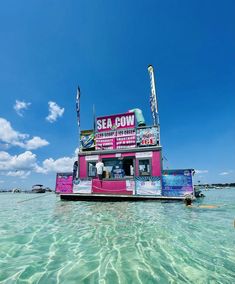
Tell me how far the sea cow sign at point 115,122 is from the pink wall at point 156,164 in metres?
3.31

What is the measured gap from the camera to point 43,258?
4.13 m

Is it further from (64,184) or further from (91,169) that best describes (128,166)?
(64,184)

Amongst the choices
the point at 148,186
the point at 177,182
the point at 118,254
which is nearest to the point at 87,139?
the point at 148,186

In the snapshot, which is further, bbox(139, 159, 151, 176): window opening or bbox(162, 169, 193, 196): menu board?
bbox(139, 159, 151, 176): window opening

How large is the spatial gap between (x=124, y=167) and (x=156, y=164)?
405 centimetres

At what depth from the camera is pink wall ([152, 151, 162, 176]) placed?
50.6 feet

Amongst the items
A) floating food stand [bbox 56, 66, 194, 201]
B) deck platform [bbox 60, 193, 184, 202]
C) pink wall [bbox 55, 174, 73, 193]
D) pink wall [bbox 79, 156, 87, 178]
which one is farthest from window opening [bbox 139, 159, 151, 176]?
pink wall [bbox 55, 174, 73, 193]

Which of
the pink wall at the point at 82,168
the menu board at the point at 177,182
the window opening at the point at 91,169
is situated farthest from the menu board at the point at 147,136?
the pink wall at the point at 82,168

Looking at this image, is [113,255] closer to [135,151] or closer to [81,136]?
[135,151]

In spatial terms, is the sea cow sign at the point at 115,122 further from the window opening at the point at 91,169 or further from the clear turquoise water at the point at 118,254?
the clear turquoise water at the point at 118,254

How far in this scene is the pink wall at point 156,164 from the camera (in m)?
15.4

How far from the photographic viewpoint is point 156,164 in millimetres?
15609

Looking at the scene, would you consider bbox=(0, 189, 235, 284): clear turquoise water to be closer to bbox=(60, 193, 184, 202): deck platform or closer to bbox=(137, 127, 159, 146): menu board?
bbox=(60, 193, 184, 202): deck platform

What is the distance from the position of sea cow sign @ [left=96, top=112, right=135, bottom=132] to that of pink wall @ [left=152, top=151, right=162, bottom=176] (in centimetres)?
331
